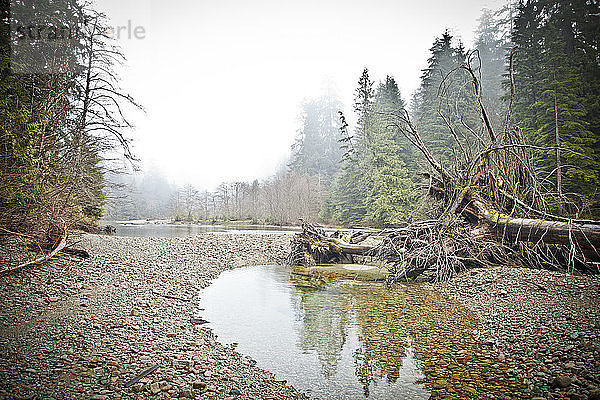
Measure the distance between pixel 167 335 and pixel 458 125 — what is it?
22701 mm

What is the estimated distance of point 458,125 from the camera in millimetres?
21703

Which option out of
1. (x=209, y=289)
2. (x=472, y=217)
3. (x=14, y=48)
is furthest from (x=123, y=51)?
(x=472, y=217)

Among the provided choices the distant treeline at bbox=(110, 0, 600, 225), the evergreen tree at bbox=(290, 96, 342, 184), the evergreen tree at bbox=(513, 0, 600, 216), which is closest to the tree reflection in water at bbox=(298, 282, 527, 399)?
the distant treeline at bbox=(110, 0, 600, 225)

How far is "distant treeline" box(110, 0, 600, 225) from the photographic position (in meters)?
12.0

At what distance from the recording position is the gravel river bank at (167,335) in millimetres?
2357

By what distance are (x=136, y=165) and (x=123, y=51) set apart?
12.4 feet

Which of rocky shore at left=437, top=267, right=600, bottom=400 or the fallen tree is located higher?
the fallen tree

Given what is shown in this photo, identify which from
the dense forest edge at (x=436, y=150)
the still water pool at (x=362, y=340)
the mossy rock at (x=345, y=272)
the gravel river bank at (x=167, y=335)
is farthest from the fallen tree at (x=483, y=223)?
the still water pool at (x=362, y=340)

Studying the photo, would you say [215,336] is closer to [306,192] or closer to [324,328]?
[324,328]

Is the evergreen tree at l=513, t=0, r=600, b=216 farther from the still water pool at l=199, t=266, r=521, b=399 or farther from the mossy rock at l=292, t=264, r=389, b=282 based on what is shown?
the still water pool at l=199, t=266, r=521, b=399

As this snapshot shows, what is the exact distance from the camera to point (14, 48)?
809cm

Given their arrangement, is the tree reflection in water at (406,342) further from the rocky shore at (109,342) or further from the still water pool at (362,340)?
the rocky shore at (109,342)

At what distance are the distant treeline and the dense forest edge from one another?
88 mm

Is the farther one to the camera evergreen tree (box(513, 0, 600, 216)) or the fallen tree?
evergreen tree (box(513, 0, 600, 216))
